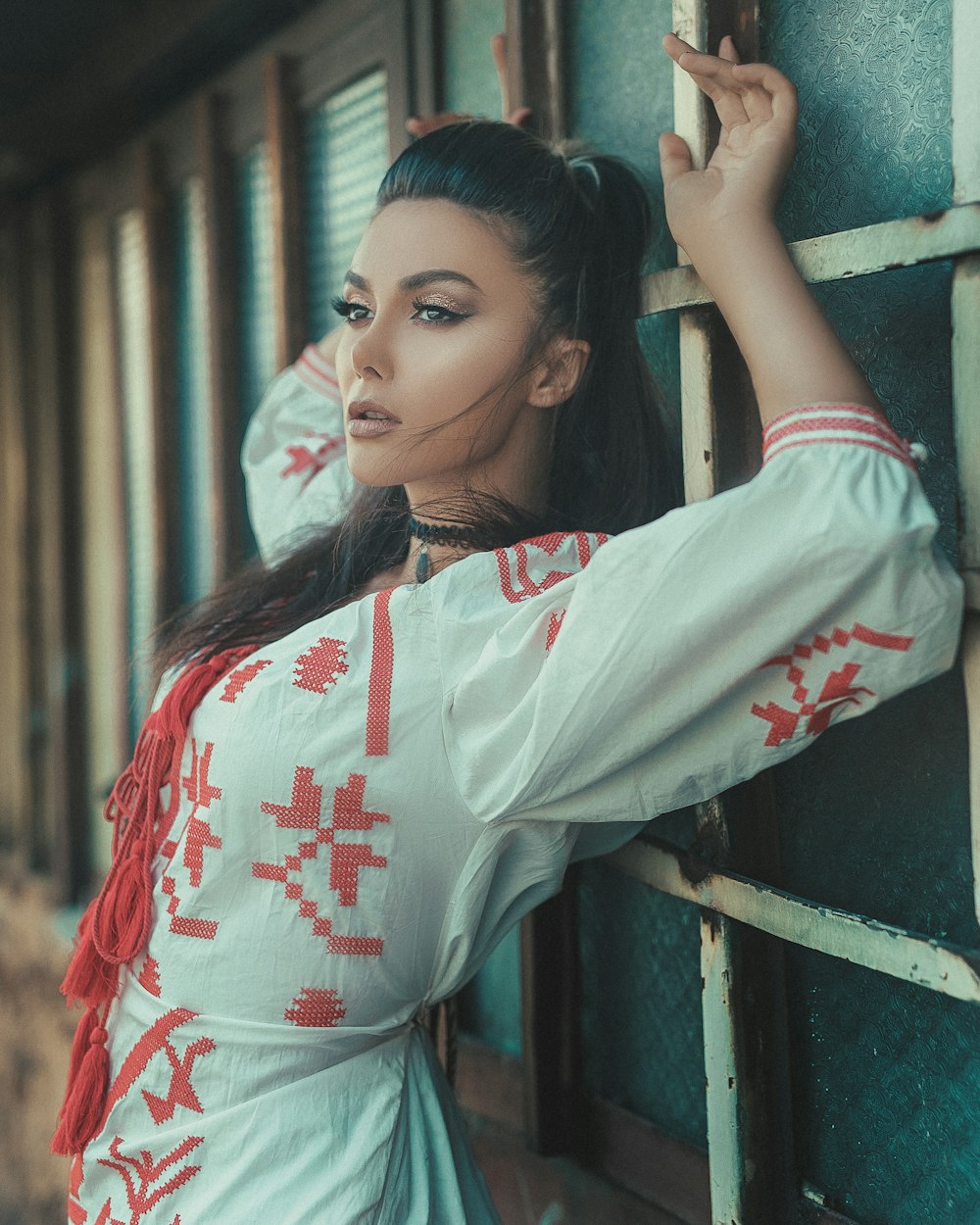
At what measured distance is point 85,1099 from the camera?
1270 mm

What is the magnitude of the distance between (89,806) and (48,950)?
40 centimetres

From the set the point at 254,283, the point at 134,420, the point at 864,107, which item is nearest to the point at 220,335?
the point at 254,283

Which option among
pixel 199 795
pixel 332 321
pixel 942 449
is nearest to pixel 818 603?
pixel 942 449

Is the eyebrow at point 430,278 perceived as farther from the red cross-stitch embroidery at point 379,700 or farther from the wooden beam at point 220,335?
the wooden beam at point 220,335

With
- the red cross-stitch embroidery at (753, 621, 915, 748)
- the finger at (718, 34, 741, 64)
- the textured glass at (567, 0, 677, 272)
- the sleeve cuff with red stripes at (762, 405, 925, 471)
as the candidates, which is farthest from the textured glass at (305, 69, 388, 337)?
the red cross-stitch embroidery at (753, 621, 915, 748)

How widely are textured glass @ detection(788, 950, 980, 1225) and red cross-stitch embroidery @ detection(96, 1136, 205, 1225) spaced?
67 centimetres

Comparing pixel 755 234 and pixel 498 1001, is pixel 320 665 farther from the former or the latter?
pixel 498 1001

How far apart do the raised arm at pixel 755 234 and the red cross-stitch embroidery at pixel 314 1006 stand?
73 centimetres

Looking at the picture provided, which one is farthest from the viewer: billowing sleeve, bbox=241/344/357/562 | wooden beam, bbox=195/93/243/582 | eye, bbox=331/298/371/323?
wooden beam, bbox=195/93/243/582

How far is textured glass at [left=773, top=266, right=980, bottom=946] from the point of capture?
1.04m

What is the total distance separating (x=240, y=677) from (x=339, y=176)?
1395 mm

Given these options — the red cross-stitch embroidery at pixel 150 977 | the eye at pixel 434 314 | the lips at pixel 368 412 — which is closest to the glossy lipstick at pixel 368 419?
the lips at pixel 368 412

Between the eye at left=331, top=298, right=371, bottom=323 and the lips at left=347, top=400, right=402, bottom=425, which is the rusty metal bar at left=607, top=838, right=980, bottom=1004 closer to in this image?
the lips at left=347, top=400, right=402, bottom=425

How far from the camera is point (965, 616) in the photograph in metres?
0.92
